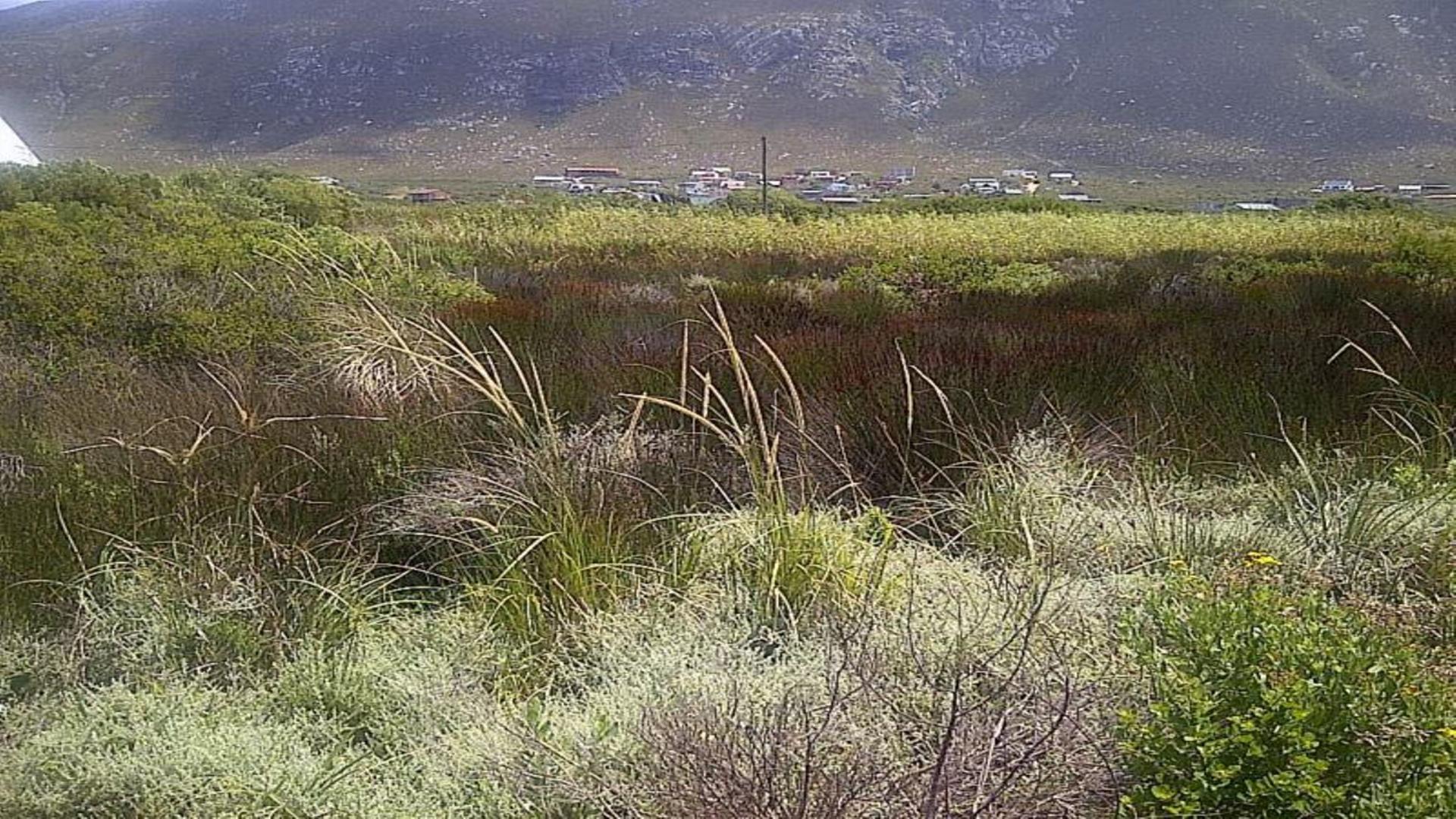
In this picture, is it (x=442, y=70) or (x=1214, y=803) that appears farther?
(x=442, y=70)

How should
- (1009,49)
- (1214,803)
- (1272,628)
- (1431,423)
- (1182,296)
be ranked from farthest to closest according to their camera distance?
1. (1009,49)
2. (1182,296)
3. (1431,423)
4. (1272,628)
5. (1214,803)

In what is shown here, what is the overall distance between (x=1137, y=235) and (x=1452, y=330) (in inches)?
584

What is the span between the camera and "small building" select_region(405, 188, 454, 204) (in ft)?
109

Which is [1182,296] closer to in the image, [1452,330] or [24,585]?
[1452,330]

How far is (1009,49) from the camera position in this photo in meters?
67.9

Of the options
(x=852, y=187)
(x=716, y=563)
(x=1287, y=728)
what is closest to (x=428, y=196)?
(x=852, y=187)

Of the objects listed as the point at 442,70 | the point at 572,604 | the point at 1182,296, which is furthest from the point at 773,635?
the point at 442,70

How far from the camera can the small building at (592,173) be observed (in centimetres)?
4959

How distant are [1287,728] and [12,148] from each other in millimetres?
15243

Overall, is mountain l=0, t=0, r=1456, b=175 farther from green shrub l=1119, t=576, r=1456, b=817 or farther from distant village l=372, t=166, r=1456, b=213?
green shrub l=1119, t=576, r=1456, b=817

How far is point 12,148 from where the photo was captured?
13.0 metres

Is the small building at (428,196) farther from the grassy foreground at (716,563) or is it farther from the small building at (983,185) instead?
the grassy foreground at (716,563)

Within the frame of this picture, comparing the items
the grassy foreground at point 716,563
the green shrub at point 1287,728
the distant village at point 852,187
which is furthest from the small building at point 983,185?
the green shrub at point 1287,728

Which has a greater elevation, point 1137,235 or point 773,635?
point 773,635
